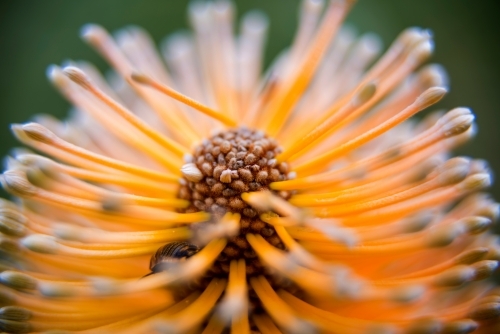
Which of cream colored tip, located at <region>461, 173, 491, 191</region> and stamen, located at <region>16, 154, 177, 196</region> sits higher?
stamen, located at <region>16, 154, 177, 196</region>

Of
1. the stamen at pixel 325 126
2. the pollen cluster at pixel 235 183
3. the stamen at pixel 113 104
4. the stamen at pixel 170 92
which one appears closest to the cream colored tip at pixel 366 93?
the stamen at pixel 325 126

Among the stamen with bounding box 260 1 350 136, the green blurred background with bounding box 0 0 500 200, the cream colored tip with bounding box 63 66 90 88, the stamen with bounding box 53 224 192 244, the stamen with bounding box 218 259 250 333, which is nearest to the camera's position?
the stamen with bounding box 218 259 250 333

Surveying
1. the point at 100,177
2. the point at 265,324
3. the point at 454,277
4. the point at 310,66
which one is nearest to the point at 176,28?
the point at 310,66

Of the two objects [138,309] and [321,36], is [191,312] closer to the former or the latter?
[138,309]

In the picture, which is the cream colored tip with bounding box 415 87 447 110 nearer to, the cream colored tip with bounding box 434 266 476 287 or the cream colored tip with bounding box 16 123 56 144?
the cream colored tip with bounding box 434 266 476 287

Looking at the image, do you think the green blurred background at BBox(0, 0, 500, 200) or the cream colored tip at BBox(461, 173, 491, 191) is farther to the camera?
the green blurred background at BBox(0, 0, 500, 200)

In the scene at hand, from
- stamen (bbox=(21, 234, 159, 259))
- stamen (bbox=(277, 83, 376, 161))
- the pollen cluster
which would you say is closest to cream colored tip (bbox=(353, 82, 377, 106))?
stamen (bbox=(277, 83, 376, 161))

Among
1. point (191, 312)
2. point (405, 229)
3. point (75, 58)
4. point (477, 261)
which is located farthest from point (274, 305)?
point (75, 58)

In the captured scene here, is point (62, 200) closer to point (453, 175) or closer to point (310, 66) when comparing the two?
point (310, 66)
